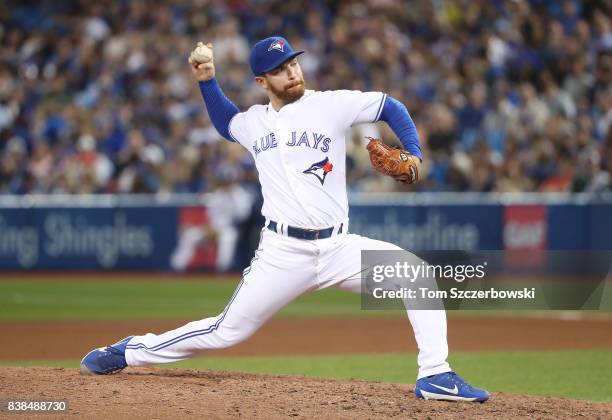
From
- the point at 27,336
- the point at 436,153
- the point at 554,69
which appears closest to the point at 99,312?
the point at 27,336

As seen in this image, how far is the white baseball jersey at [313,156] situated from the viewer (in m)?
5.79

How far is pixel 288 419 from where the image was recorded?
5.30 m

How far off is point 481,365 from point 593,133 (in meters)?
8.03

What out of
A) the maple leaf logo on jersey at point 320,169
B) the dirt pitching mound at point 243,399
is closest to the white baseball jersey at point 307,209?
the maple leaf logo on jersey at point 320,169

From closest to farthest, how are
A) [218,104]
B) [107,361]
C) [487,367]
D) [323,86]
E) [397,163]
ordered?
1. [397,163]
2. [218,104]
3. [107,361]
4. [487,367]
5. [323,86]

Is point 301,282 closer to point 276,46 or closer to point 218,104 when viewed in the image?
point 218,104

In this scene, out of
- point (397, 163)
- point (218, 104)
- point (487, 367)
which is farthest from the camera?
point (487, 367)

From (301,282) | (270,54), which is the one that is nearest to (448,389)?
(301,282)

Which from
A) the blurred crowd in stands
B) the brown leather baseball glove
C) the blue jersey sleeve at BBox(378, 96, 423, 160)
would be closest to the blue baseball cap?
the blue jersey sleeve at BBox(378, 96, 423, 160)

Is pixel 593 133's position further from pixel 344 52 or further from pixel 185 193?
pixel 185 193

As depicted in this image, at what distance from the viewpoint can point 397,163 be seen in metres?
5.62

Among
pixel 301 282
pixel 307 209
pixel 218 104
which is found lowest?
pixel 301 282

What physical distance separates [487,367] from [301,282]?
3285 millimetres

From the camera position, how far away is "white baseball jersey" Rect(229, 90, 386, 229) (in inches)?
228
